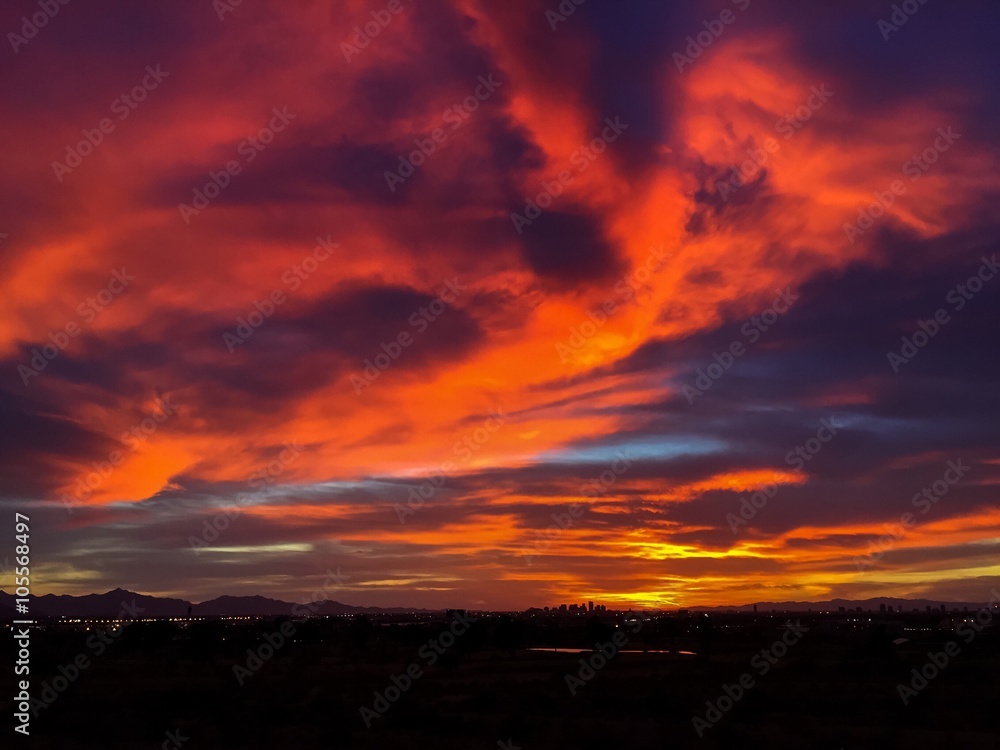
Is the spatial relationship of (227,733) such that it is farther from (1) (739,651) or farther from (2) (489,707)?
(1) (739,651)

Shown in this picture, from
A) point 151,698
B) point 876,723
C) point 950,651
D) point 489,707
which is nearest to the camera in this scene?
point 876,723

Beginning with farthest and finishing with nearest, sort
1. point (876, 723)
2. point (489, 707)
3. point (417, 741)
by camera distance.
→ point (489, 707)
point (876, 723)
point (417, 741)

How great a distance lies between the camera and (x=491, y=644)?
113 metres

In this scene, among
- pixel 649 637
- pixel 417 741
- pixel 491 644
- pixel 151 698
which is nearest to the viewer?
pixel 417 741

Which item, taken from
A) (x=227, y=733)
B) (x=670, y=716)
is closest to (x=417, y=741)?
(x=227, y=733)

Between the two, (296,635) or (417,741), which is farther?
(296,635)

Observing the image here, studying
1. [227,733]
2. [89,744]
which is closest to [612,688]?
[227,733]

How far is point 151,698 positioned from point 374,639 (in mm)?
90294

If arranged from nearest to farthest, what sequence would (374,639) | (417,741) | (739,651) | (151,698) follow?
(417,741)
(151,698)
(739,651)
(374,639)

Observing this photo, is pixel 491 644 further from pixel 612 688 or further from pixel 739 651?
pixel 612 688

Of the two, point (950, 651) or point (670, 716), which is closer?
point (670, 716)

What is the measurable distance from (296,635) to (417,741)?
107m

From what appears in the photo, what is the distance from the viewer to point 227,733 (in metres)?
37.1

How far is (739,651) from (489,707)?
58.9 m
